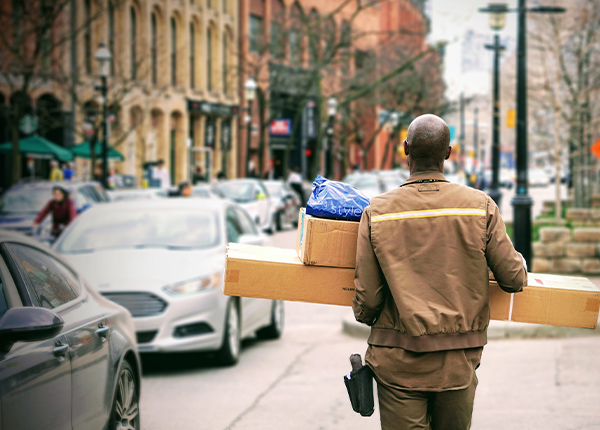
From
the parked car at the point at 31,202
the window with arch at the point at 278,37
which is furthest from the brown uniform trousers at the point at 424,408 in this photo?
the window with arch at the point at 278,37

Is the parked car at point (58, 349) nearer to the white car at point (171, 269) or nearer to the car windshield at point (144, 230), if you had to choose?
the white car at point (171, 269)

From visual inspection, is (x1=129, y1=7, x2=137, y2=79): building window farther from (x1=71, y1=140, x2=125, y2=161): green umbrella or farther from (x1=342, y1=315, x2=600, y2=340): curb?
(x1=342, y1=315, x2=600, y2=340): curb

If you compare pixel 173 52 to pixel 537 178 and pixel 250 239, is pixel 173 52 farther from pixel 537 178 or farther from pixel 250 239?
pixel 537 178

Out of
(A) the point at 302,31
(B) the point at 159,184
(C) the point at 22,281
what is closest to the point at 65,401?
(C) the point at 22,281

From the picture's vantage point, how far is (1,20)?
2491 cm

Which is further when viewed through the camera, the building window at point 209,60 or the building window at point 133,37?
the building window at point 209,60

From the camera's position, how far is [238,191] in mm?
26141

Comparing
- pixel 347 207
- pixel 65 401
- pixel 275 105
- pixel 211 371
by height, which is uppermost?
pixel 275 105

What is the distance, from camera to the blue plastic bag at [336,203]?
4.04 metres

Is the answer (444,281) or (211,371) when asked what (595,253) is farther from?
(444,281)

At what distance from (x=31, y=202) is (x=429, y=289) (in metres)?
15.8

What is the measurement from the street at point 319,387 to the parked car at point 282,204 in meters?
17.3

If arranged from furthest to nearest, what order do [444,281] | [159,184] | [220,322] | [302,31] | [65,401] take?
[302,31] → [159,184] → [220,322] → [65,401] → [444,281]

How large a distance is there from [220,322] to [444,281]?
5.18 meters
